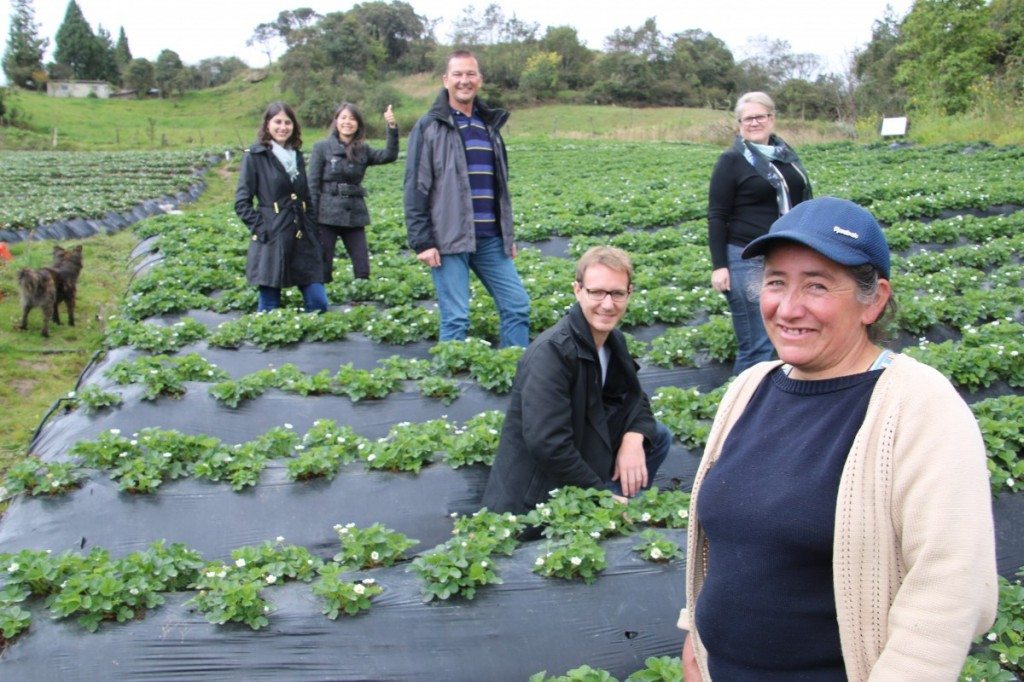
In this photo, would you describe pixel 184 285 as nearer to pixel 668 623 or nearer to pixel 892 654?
pixel 668 623

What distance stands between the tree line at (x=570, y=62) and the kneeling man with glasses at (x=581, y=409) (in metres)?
35.4

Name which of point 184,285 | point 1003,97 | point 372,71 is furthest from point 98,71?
point 184,285

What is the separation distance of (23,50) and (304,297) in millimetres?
80148

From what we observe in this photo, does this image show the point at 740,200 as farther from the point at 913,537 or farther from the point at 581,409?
the point at 913,537

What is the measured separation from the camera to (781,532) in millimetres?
1857

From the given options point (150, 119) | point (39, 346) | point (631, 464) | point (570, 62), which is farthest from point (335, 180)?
point (570, 62)

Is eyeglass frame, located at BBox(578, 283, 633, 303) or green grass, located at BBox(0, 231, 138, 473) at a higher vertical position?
eyeglass frame, located at BBox(578, 283, 633, 303)

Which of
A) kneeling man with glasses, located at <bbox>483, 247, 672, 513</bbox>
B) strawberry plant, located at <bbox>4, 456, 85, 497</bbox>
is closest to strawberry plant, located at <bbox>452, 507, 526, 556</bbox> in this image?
kneeling man with glasses, located at <bbox>483, 247, 672, 513</bbox>

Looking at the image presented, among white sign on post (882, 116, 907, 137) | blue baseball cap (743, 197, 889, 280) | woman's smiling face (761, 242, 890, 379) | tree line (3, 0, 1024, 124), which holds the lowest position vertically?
woman's smiling face (761, 242, 890, 379)

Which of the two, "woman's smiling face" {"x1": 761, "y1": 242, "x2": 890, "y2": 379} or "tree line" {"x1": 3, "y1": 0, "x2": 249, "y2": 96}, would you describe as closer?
"woman's smiling face" {"x1": 761, "y1": 242, "x2": 890, "y2": 379}

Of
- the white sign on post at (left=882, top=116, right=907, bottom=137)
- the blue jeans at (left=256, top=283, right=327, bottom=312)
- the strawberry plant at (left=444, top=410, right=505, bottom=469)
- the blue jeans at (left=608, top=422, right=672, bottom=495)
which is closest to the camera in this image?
the blue jeans at (left=608, top=422, right=672, bottom=495)

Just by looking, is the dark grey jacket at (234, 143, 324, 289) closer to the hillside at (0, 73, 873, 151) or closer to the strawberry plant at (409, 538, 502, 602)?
the strawberry plant at (409, 538, 502, 602)

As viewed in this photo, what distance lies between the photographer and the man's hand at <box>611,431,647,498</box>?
4.11 m

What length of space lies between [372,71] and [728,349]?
63.9m
